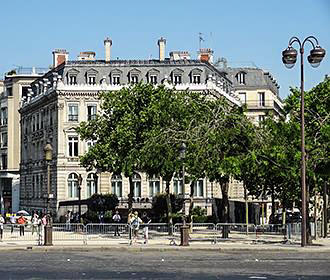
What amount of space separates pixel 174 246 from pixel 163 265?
10.8 m

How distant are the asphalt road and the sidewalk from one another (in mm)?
1469

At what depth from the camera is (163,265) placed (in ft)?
93.5

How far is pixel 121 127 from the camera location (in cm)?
5412

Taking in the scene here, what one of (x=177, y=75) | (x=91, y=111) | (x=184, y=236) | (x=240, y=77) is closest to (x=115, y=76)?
(x=91, y=111)

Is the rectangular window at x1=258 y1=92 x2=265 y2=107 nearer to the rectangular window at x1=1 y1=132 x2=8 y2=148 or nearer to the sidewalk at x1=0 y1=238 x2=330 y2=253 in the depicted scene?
the rectangular window at x1=1 y1=132 x2=8 y2=148

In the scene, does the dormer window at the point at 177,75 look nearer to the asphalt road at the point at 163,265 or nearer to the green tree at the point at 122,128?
the green tree at the point at 122,128

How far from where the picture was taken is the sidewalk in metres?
37.9

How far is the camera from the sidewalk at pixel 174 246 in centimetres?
3788

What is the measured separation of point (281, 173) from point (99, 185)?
46.4 metres

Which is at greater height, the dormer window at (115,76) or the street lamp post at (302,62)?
the dormer window at (115,76)

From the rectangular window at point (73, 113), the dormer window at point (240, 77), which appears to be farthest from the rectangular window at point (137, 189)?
the dormer window at point (240, 77)

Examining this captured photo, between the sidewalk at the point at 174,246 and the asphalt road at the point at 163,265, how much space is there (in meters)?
1.47

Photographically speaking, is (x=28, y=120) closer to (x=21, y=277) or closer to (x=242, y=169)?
(x=242, y=169)

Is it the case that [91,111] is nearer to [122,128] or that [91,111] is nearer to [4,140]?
[122,128]
